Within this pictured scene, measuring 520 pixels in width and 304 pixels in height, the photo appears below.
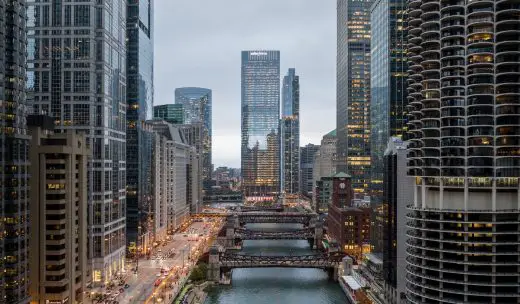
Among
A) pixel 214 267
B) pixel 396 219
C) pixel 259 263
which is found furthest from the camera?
pixel 259 263

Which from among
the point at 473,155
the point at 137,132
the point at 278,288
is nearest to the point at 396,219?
the point at 473,155

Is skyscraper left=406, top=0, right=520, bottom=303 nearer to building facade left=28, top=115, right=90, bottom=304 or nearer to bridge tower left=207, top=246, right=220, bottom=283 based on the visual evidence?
building facade left=28, top=115, right=90, bottom=304

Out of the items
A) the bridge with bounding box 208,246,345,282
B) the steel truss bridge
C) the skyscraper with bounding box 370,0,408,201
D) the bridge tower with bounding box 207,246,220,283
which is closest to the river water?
the bridge with bounding box 208,246,345,282

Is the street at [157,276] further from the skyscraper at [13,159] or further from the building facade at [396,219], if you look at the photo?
the building facade at [396,219]

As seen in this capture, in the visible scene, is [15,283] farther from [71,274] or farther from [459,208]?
[459,208]

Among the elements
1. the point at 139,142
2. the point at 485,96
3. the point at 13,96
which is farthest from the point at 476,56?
the point at 139,142

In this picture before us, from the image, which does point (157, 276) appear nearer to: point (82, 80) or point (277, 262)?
point (277, 262)
